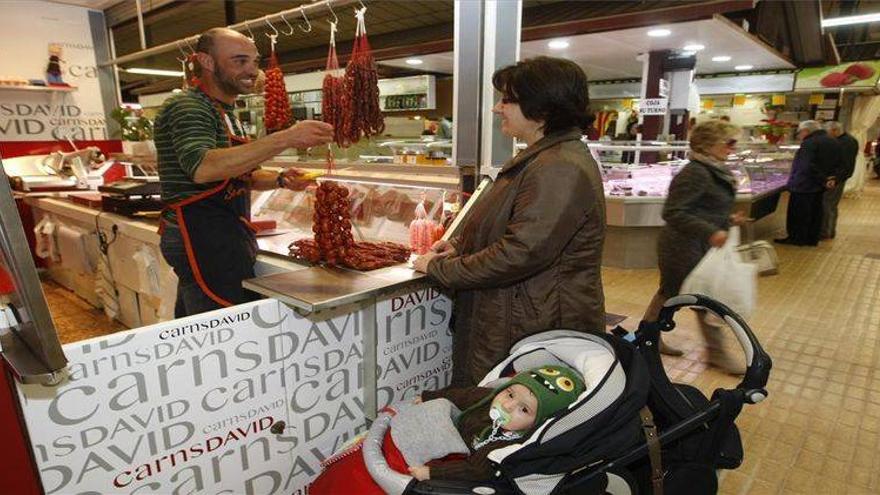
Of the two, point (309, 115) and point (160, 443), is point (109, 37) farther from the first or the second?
point (160, 443)

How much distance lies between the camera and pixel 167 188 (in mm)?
2045

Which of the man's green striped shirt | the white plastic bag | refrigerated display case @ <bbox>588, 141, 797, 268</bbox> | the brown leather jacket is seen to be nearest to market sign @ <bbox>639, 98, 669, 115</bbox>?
refrigerated display case @ <bbox>588, 141, 797, 268</bbox>

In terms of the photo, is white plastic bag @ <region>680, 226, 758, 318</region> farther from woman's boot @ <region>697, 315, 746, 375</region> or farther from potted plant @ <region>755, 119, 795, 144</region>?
potted plant @ <region>755, 119, 795, 144</region>

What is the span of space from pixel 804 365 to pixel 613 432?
3248 millimetres

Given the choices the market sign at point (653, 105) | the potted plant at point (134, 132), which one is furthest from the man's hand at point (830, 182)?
the potted plant at point (134, 132)

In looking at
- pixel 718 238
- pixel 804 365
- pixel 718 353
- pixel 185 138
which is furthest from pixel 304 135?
pixel 804 365

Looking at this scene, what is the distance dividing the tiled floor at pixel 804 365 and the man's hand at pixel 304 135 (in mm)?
2580

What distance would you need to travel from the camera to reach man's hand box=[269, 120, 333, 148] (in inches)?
70.8

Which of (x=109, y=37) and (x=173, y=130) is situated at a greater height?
(x=109, y=37)

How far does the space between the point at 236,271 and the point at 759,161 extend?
920 cm

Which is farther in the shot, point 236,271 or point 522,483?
point 236,271

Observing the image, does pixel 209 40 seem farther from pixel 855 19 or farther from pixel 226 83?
pixel 855 19

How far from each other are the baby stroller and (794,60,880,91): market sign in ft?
45.3

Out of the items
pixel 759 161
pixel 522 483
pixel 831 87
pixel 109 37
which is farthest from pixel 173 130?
pixel 831 87
